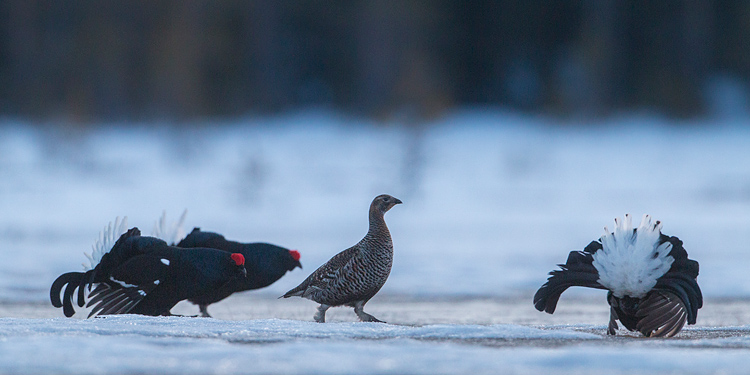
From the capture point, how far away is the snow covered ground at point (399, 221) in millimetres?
4652

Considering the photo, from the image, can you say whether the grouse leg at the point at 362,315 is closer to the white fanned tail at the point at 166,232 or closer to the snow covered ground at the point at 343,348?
the snow covered ground at the point at 343,348

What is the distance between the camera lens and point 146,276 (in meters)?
6.31

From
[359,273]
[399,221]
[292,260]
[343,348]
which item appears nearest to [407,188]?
[399,221]

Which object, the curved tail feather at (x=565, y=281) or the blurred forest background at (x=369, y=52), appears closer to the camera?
the curved tail feather at (x=565, y=281)

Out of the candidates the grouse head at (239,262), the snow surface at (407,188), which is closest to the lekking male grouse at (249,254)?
the grouse head at (239,262)

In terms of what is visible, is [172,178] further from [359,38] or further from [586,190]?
[359,38]

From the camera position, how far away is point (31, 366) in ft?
14.1

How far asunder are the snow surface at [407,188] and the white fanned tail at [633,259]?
341 centimetres

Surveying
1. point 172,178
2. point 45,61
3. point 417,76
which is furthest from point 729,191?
point 45,61

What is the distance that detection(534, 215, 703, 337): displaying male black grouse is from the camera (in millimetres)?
5301

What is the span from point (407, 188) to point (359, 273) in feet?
44.4

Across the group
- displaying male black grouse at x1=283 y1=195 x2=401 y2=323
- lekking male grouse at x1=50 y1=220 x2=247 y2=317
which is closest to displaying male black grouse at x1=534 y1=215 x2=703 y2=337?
displaying male black grouse at x1=283 y1=195 x2=401 y2=323

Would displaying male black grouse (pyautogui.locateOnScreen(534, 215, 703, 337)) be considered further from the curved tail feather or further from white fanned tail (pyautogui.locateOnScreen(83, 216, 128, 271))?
white fanned tail (pyautogui.locateOnScreen(83, 216, 128, 271))

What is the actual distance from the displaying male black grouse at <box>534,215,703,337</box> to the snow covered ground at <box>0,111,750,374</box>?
19 centimetres
